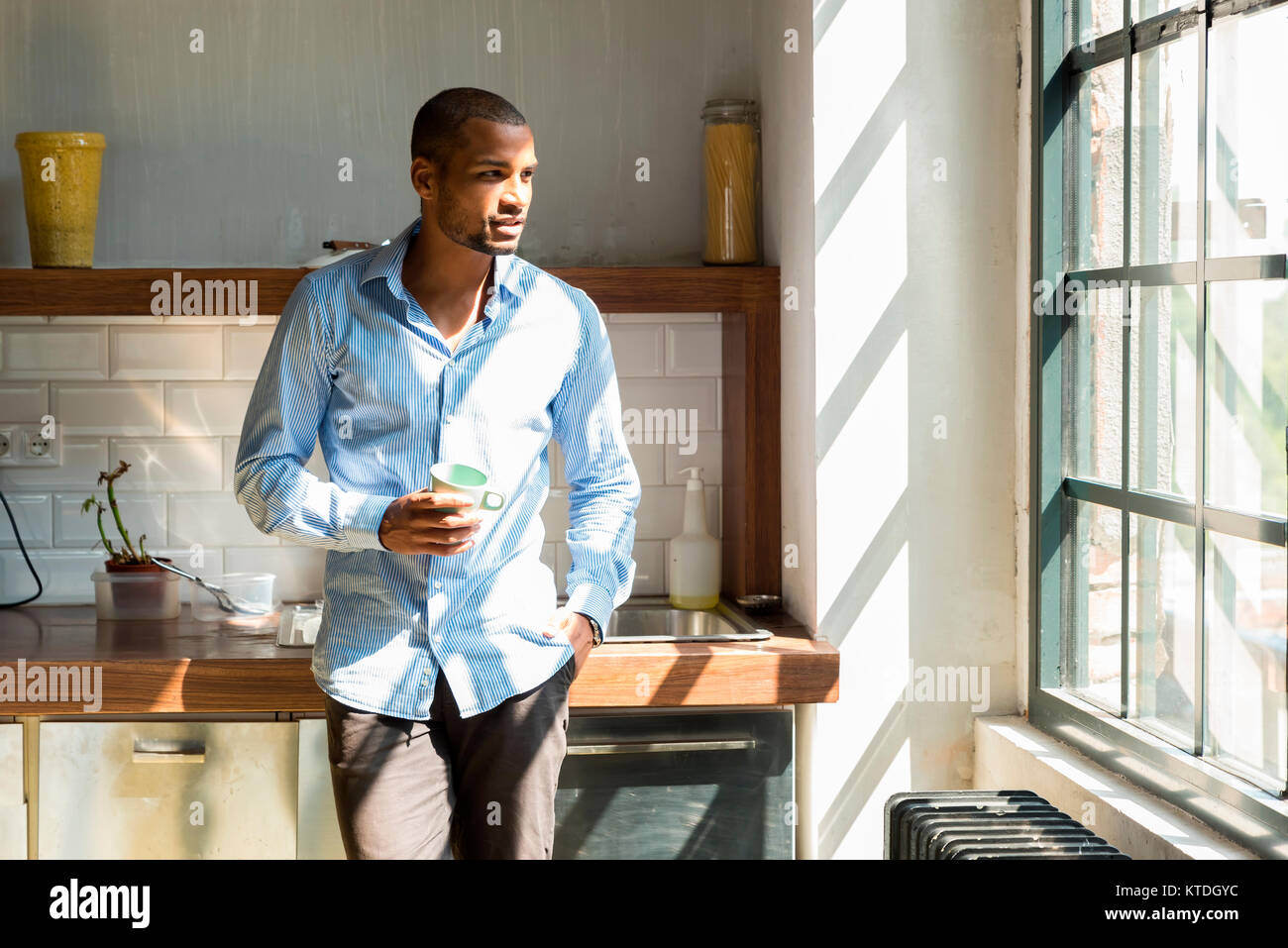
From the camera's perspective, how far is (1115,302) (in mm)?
2287

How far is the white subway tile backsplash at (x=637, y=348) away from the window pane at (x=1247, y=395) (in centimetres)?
137

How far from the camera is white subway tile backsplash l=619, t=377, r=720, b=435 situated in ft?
9.99

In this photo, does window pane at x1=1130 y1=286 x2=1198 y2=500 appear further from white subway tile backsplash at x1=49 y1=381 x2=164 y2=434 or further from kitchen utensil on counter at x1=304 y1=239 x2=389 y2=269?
white subway tile backsplash at x1=49 y1=381 x2=164 y2=434

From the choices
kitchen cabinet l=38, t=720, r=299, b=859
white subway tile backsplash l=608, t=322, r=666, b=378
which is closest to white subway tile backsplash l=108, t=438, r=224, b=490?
kitchen cabinet l=38, t=720, r=299, b=859

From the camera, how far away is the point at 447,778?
5.84ft

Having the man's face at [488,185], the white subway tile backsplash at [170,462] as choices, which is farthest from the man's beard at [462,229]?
the white subway tile backsplash at [170,462]

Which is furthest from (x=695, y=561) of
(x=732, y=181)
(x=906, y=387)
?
(x=732, y=181)

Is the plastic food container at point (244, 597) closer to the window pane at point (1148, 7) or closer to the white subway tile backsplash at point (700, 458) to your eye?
the white subway tile backsplash at point (700, 458)

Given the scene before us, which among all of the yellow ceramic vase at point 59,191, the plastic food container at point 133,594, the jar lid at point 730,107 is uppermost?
the jar lid at point 730,107

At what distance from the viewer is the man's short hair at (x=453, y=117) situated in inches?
68.7

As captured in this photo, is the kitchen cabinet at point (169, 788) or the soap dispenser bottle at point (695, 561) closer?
the kitchen cabinet at point (169, 788)

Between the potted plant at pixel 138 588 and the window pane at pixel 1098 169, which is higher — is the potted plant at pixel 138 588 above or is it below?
below

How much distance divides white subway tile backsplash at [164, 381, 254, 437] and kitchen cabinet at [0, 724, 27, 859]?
84 centimetres
